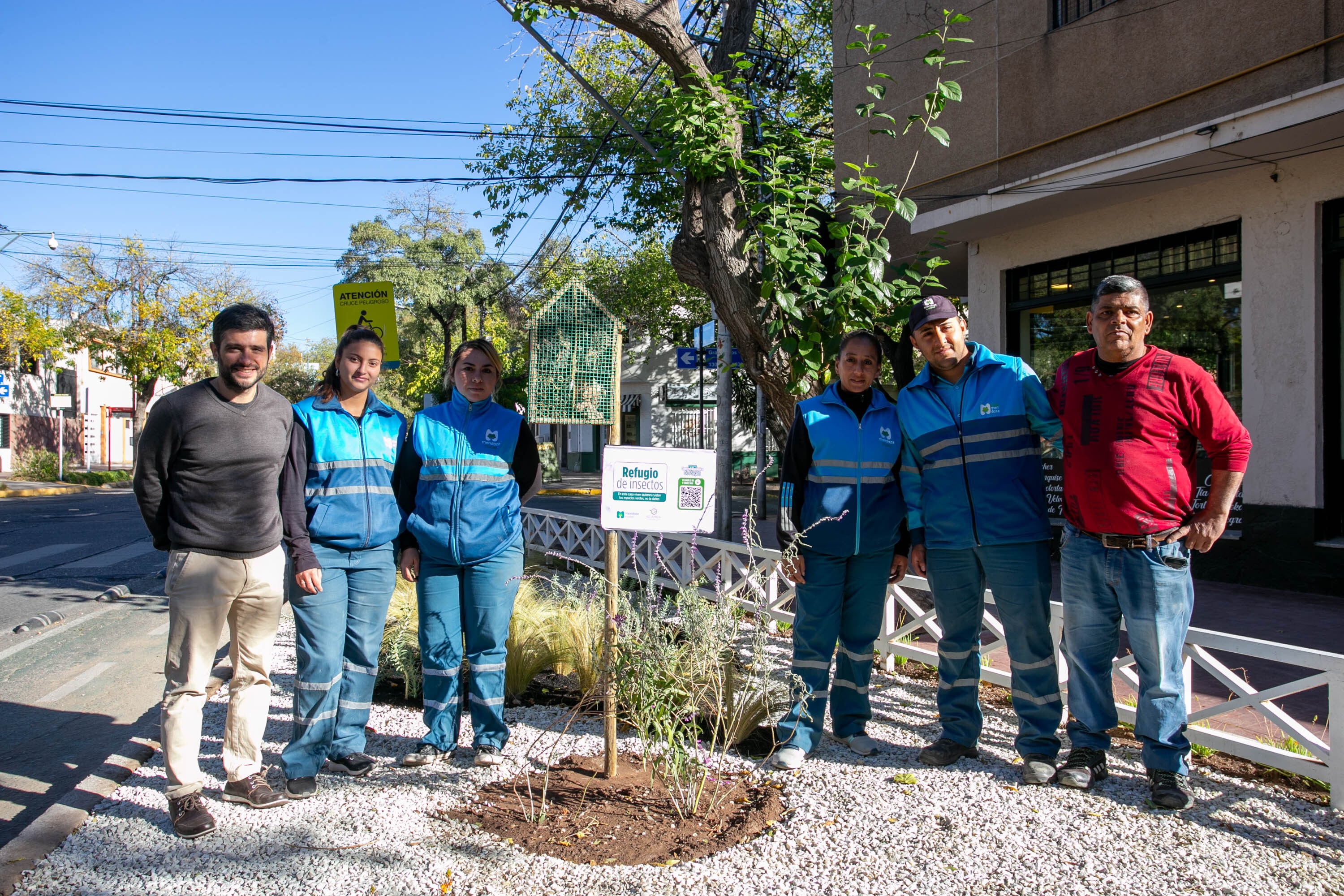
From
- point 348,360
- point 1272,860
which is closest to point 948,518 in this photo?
point 1272,860

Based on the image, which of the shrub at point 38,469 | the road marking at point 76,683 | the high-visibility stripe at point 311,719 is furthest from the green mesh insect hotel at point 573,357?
the shrub at point 38,469

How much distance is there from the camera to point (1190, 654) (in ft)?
13.1

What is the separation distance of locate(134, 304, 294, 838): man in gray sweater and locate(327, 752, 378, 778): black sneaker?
362mm

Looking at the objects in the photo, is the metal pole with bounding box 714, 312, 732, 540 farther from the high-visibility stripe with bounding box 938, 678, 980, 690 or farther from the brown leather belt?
the brown leather belt

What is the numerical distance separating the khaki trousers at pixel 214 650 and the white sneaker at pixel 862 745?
8.42 feet

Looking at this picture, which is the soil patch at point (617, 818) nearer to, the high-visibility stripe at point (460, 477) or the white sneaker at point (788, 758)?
the white sneaker at point (788, 758)

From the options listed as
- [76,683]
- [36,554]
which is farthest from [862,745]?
[36,554]

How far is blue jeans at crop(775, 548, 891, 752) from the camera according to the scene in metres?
4.01

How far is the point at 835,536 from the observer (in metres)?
3.96

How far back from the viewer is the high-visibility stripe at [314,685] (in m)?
3.66

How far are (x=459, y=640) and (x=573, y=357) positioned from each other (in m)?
3.05

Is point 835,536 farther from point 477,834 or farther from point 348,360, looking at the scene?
point 348,360

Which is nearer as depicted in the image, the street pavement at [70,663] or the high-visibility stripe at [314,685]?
the high-visibility stripe at [314,685]

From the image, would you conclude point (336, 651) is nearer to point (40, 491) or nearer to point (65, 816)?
point (65, 816)
